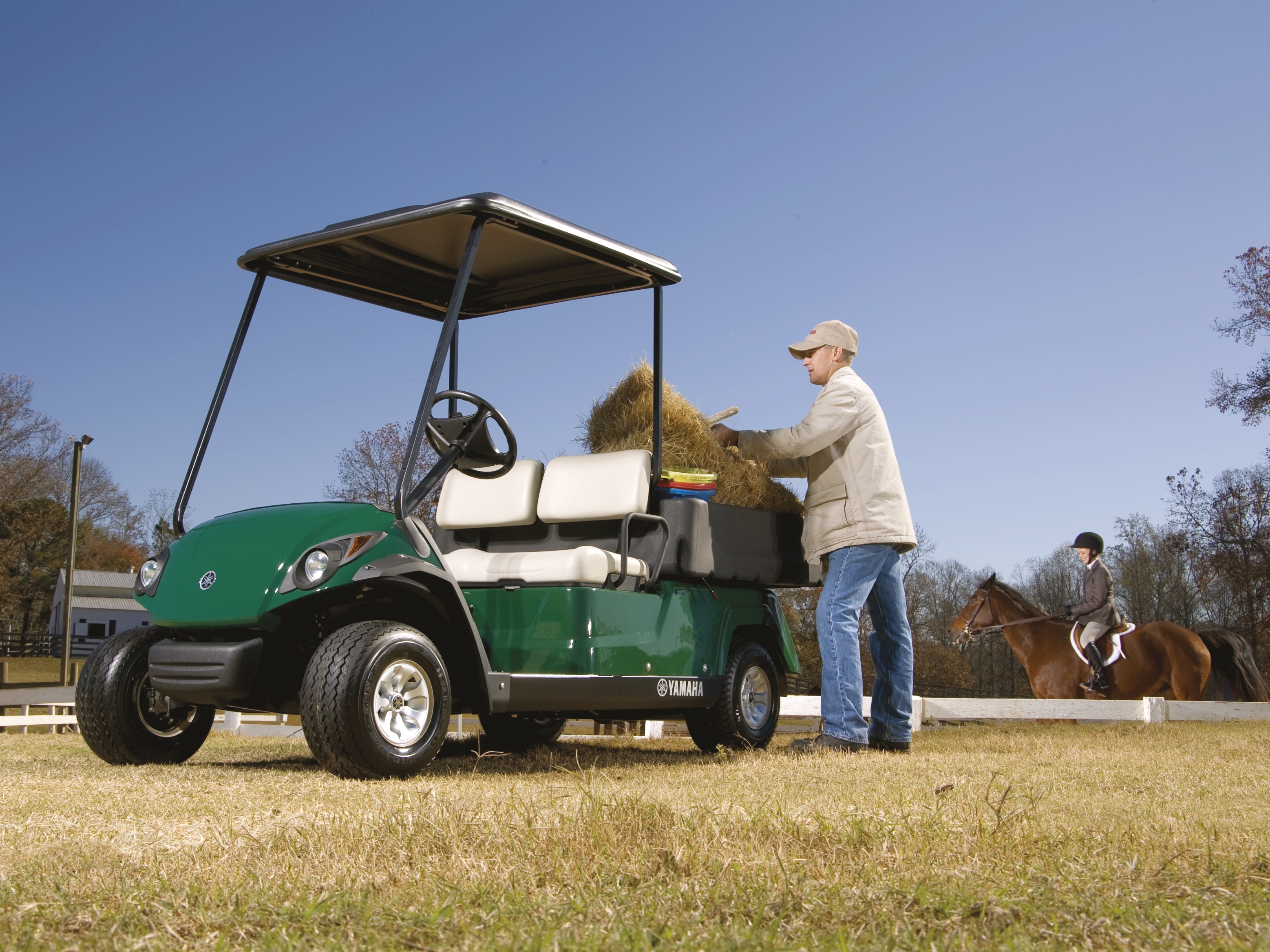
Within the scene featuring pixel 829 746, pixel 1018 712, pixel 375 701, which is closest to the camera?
pixel 375 701

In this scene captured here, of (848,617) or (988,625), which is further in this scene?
(988,625)

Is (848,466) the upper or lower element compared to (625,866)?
upper

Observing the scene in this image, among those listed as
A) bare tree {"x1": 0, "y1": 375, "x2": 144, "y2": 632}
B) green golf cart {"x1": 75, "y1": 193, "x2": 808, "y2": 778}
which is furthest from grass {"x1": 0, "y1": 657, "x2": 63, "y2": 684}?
green golf cart {"x1": 75, "y1": 193, "x2": 808, "y2": 778}

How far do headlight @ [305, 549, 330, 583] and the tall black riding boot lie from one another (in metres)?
11.8

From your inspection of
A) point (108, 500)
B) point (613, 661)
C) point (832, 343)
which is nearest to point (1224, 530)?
point (832, 343)

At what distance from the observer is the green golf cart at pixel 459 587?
192 inches

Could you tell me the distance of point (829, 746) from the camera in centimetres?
669

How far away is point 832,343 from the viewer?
7266mm

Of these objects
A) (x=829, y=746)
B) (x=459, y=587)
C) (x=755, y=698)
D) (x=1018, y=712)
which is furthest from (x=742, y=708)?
(x=1018, y=712)

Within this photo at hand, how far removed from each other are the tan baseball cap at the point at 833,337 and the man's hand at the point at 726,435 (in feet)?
2.32

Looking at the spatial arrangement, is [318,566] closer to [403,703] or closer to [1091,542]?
[403,703]

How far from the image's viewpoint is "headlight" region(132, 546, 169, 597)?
532cm

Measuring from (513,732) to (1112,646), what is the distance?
963 centimetres

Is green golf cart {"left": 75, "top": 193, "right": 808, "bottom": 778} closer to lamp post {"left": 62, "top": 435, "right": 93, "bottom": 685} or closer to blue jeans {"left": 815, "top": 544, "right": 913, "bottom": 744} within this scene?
blue jeans {"left": 815, "top": 544, "right": 913, "bottom": 744}
